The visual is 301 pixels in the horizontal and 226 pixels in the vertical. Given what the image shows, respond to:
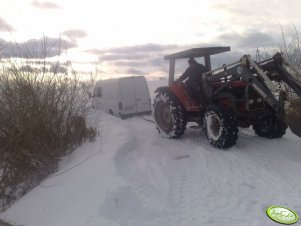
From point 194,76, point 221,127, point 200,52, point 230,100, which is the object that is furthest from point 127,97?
point 221,127

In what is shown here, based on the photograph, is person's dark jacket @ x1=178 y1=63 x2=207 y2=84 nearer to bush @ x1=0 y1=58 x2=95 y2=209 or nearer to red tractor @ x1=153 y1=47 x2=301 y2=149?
red tractor @ x1=153 y1=47 x2=301 y2=149

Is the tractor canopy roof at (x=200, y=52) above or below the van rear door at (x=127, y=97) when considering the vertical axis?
above

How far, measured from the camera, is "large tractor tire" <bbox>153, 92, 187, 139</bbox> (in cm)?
941

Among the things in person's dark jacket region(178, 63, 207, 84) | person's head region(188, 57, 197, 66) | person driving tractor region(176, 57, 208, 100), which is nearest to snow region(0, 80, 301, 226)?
person driving tractor region(176, 57, 208, 100)

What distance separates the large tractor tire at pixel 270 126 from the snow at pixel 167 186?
21 centimetres

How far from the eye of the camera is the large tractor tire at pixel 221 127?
25.7ft

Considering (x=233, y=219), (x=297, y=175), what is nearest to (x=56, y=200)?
(x=233, y=219)

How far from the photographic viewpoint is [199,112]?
9.46m

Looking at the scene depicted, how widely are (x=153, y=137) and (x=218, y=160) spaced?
9.63 feet

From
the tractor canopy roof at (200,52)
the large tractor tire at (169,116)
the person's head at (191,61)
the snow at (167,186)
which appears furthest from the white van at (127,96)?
the snow at (167,186)

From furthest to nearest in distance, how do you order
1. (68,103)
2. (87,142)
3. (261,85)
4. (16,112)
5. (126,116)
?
(126,116)
(87,142)
(68,103)
(261,85)
(16,112)

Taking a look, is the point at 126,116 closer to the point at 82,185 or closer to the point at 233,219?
the point at 82,185

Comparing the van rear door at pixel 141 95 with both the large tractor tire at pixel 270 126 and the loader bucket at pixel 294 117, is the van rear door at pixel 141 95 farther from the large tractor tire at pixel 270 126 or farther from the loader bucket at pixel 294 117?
the loader bucket at pixel 294 117

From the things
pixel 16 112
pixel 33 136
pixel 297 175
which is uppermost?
pixel 16 112
